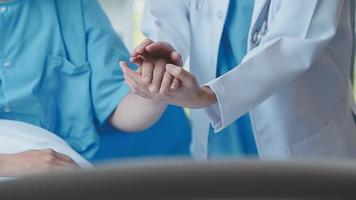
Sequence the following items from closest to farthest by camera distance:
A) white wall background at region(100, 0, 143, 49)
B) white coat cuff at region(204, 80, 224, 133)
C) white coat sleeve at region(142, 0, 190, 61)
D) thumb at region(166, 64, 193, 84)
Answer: thumb at region(166, 64, 193, 84) < white coat cuff at region(204, 80, 224, 133) < white coat sleeve at region(142, 0, 190, 61) < white wall background at region(100, 0, 143, 49)

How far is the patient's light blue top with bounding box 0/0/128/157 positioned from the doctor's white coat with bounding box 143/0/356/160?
98mm

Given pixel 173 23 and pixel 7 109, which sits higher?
pixel 173 23

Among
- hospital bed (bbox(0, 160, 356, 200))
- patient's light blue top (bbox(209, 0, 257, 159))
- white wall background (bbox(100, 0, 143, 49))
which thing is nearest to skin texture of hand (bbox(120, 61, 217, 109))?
patient's light blue top (bbox(209, 0, 257, 159))

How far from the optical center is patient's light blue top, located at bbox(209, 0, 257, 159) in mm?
1049

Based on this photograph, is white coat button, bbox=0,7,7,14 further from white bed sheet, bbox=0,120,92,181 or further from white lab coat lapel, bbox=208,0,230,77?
white lab coat lapel, bbox=208,0,230,77

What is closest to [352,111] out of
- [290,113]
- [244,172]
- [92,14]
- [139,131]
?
[290,113]

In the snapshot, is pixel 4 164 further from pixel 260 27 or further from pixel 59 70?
pixel 260 27

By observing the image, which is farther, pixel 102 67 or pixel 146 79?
pixel 102 67

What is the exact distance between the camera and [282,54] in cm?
93

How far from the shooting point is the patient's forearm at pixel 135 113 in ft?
3.42

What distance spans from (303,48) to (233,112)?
14cm

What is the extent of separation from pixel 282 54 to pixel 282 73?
0.09ft

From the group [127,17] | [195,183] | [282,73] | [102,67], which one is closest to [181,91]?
[282,73]

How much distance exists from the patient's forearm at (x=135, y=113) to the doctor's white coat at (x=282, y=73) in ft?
0.29
